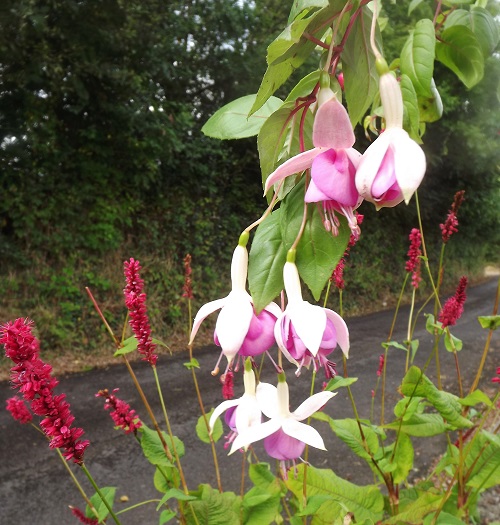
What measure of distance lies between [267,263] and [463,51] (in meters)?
0.47

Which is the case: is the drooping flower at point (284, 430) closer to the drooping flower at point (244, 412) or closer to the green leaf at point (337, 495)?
the drooping flower at point (244, 412)

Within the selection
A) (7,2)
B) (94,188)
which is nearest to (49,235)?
(94,188)

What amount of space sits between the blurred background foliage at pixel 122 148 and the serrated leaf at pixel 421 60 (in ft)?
12.4

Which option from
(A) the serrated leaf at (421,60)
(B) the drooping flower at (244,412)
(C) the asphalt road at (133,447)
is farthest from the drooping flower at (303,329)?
(C) the asphalt road at (133,447)

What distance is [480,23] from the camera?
0.66 m

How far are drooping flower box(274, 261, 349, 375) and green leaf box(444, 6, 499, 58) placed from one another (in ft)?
1.70

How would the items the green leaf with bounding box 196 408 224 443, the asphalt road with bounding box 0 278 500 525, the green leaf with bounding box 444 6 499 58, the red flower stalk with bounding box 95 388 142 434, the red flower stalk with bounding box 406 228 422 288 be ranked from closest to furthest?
the green leaf with bounding box 444 6 499 58, the red flower stalk with bounding box 95 388 142 434, the green leaf with bounding box 196 408 224 443, the red flower stalk with bounding box 406 228 422 288, the asphalt road with bounding box 0 278 500 525

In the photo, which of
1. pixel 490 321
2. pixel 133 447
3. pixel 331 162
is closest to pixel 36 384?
pixel 331 162

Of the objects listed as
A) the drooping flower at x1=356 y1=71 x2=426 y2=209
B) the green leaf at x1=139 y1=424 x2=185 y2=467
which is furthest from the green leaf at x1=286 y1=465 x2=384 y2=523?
the drooping flower at x1=356 y1=71 x2=426 y2=209

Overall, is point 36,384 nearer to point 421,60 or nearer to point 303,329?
point 303,329

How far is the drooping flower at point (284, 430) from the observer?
0.42 meters

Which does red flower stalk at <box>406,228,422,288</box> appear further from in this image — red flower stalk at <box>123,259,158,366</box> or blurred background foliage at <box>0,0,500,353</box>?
blurred background foliage at <box>0,0,500,353</box>

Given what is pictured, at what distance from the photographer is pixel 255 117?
0.49 meters

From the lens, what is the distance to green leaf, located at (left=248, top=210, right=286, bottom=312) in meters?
0.36
